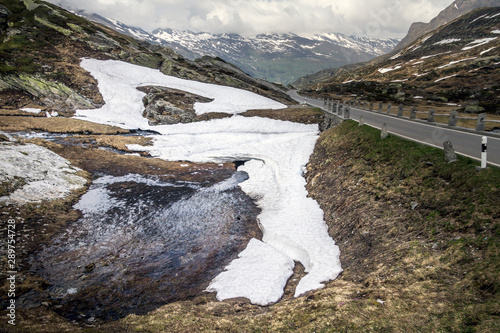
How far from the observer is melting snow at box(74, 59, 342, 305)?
10.8 meters

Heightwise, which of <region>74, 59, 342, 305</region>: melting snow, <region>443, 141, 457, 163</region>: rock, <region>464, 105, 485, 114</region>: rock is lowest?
<region>74, 59, 342, 305</region>: melting snow

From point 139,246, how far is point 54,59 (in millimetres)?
49405

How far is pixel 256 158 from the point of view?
28.0 meters

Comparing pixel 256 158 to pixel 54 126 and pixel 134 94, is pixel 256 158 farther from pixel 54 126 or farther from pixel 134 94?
Result: pixel 134 94

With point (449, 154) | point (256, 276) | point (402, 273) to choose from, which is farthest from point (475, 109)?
point (256, 276)

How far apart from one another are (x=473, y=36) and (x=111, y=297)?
22592 cm

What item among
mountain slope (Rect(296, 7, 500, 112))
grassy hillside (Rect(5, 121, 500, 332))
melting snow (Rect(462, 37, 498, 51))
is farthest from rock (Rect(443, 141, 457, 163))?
melting snow (Rect(462, 37, 498, 51))

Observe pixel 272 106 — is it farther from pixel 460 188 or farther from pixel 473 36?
pixel 473 36

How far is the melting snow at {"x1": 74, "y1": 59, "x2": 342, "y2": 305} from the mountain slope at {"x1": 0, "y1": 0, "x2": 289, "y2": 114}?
330 cm

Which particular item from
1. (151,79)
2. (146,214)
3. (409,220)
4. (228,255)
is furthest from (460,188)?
(151,79)

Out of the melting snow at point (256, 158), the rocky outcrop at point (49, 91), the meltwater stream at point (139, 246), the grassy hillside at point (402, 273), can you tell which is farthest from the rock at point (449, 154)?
the rocky outcrop at point (49, 91)

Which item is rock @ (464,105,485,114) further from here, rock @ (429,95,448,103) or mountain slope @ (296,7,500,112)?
rock @ (429,95,448,103)

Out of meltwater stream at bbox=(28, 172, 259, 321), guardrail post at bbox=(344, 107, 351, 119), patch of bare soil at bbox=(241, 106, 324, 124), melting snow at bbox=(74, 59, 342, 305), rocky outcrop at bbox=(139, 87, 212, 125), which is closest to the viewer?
meltwater stream at bbox=(28, 172, 259, 321)

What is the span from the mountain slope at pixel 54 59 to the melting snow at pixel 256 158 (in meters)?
3.30
